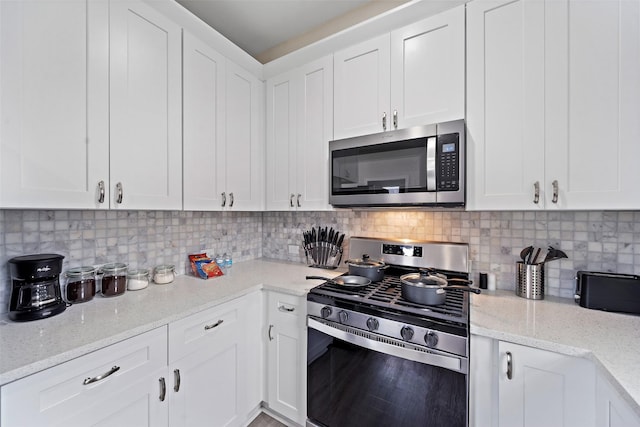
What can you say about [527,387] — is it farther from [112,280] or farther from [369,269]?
[112,280]

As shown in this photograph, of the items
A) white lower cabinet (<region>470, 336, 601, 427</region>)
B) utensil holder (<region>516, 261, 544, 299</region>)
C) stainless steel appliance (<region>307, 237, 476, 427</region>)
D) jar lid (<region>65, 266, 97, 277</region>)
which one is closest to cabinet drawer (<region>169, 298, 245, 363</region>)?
stainless steel appliance (<region>307, 237, 476, 427</region>)

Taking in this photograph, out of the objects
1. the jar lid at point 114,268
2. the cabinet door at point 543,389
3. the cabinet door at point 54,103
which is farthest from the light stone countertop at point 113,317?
the cabinet door at point 543,389

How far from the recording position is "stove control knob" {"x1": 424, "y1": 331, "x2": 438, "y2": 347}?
1.06 metres

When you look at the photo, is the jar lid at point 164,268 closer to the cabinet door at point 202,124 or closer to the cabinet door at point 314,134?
the cabinet door at point 202,124

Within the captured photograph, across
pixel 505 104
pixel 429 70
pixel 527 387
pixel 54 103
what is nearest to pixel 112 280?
pixel 54 103

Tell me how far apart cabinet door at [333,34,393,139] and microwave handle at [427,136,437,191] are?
0.28 metres

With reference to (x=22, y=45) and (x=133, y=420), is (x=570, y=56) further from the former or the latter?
(x=133, y=420)

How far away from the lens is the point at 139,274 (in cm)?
151

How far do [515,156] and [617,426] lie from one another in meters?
1.02

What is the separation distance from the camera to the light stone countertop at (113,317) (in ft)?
2.69

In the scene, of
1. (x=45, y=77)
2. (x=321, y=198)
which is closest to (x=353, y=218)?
(x=321, y=198)

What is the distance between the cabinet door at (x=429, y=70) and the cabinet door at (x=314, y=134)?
1.51 ft

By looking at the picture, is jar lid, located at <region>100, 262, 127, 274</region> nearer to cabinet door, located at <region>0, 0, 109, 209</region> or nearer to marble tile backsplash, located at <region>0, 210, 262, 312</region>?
marble tile backsplash, located at <region>0, 210, 262, 312</region>

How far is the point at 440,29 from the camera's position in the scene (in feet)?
4.58
